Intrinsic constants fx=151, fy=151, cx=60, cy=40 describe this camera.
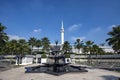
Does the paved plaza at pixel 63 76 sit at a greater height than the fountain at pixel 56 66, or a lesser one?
lesser

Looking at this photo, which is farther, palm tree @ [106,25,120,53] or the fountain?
palm tree @ [106,25,120,53]

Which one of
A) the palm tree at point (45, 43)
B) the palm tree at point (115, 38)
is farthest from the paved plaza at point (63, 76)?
the palm tree at point (45, 43)

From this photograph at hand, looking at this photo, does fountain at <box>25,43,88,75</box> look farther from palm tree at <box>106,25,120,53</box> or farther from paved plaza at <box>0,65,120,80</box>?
palm tree at <box>106,25,120,53</box>

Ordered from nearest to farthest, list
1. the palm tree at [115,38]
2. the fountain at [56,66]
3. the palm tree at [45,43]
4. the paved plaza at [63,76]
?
1. the paved plaza at [63,76]
2. the fountain at [56,66]
3. the palm tree at [115,38]
4. the palm tree at [45,43]

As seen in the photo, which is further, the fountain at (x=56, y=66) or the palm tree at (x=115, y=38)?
the palm tree at (x=115, y=38)

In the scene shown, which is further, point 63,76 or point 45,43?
point 45,43

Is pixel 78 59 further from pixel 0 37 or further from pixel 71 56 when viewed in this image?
pixel 0 37

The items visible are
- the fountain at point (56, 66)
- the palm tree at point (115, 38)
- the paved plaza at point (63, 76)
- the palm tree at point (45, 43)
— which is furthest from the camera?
the palm tree at point (45, 43)

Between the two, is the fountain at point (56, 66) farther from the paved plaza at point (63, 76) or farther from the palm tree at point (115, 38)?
the palm tree at point (115, 38)

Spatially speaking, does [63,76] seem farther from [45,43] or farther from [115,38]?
[45,43]

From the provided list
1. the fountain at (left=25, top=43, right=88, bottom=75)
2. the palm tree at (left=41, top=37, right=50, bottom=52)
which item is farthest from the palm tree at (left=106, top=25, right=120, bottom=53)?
the palm tree at (left=41, top=37, right=50, bottom=52)

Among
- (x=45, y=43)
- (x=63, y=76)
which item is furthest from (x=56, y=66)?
(x=45, y=43)

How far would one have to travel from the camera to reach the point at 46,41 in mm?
101625

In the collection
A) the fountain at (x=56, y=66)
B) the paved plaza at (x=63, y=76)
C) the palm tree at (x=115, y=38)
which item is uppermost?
the palm tree at (x=115, y=38)
